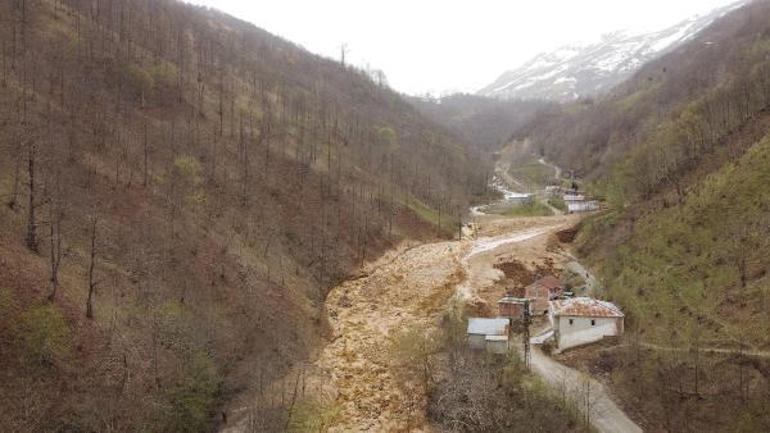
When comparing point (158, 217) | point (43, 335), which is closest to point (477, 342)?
point (43, 335)

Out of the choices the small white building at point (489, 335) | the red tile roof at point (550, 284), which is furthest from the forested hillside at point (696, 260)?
the small white building at point (489, 335)

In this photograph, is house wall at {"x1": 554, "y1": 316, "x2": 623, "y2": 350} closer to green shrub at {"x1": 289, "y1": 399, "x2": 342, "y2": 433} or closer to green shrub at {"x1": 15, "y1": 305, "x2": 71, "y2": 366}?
green shrub at {"x1": 289, "y1": 399, "x2": 342, "y2": 433}

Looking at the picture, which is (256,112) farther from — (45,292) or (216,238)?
(45,292)

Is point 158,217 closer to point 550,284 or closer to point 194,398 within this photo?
point 194,398

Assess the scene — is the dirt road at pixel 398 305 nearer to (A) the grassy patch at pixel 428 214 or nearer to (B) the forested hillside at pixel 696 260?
(B) the forested hillside at pixel 696 260

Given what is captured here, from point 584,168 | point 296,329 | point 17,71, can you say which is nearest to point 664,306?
point 296,329
